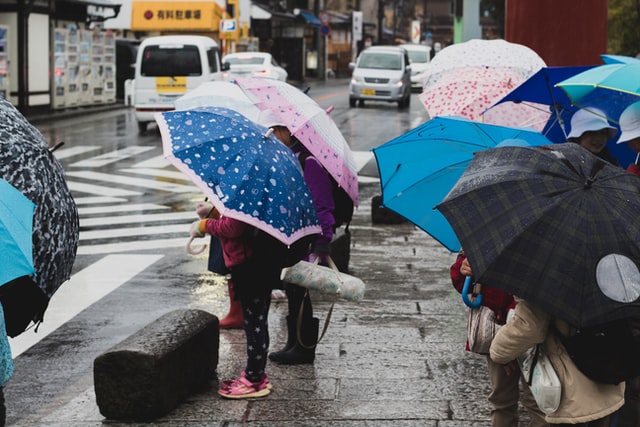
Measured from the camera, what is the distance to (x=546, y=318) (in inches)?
154

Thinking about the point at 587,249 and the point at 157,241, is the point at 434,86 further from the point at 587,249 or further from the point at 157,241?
the point at 587,249

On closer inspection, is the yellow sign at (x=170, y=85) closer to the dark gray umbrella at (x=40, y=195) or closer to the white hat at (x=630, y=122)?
the white hat at (x=630, y=122)

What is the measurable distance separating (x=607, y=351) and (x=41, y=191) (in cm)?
207

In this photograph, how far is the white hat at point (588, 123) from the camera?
5.43m

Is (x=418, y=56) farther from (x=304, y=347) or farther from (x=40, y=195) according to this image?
(x=40, y=195)

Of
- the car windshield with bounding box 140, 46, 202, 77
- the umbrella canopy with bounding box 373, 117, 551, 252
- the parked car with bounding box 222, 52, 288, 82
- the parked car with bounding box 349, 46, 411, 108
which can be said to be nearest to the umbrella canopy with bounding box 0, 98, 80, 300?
the umbrella canopy with bounding box 373, 117, 551, 252

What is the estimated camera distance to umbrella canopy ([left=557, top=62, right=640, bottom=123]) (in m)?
5.30

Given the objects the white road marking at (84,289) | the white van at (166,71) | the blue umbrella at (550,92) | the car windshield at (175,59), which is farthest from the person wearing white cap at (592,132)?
the car windshield at (175,59)

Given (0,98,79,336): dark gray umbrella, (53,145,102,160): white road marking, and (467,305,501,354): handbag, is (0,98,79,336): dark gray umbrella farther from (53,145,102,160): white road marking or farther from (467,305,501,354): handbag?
(53,145,102,160): white road marking

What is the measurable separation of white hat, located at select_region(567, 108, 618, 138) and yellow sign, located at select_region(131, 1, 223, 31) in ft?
127

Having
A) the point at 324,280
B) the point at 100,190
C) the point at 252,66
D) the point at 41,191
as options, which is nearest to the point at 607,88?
the point at 324,280

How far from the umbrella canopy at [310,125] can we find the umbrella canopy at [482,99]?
1.68 m

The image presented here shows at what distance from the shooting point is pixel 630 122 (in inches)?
209

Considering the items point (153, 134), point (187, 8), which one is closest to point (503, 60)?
point (153, 134)
